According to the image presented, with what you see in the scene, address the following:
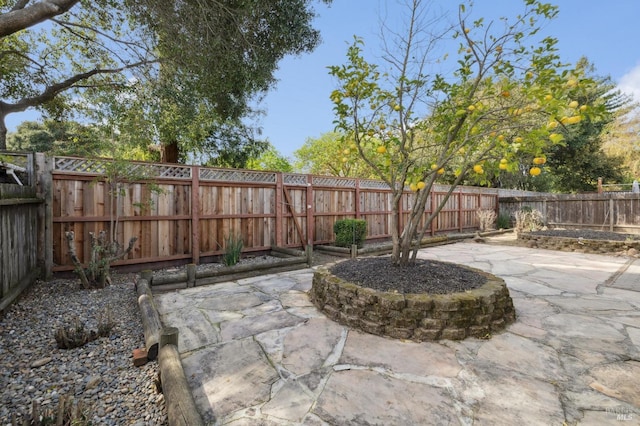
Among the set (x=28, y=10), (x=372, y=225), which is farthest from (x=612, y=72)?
(x=28, y=10)

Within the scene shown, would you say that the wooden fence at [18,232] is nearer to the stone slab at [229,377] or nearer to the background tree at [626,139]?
the stone slab at [229,377]

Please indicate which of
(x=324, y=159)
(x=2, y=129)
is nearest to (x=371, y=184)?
(x=2, y=129)

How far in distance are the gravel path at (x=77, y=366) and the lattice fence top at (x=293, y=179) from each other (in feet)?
12.5

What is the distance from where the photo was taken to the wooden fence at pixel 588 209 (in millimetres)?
8945

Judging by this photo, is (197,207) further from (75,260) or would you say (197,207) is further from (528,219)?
(528,219)

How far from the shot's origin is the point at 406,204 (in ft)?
28.0

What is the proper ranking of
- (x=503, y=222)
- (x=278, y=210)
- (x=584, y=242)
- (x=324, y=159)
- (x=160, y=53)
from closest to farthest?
1. (x=160, y=53)
2. (x=278, y=210)
3. (x=584, y=242)
4. (x=503, y=222)
5. (x=324, y=159)

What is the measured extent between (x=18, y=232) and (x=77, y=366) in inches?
80.7

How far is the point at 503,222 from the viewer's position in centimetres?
1091

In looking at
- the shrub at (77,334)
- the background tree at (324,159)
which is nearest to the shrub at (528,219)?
the background tree at (324,159)

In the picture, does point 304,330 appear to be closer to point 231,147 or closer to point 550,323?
point 550,323

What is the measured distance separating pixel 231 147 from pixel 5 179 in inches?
202

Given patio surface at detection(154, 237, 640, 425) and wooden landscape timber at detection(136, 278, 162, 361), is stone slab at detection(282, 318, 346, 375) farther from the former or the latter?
wooden landscape timber at detection(136, 278, 162, 361)

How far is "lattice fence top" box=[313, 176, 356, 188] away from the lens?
668 cm
